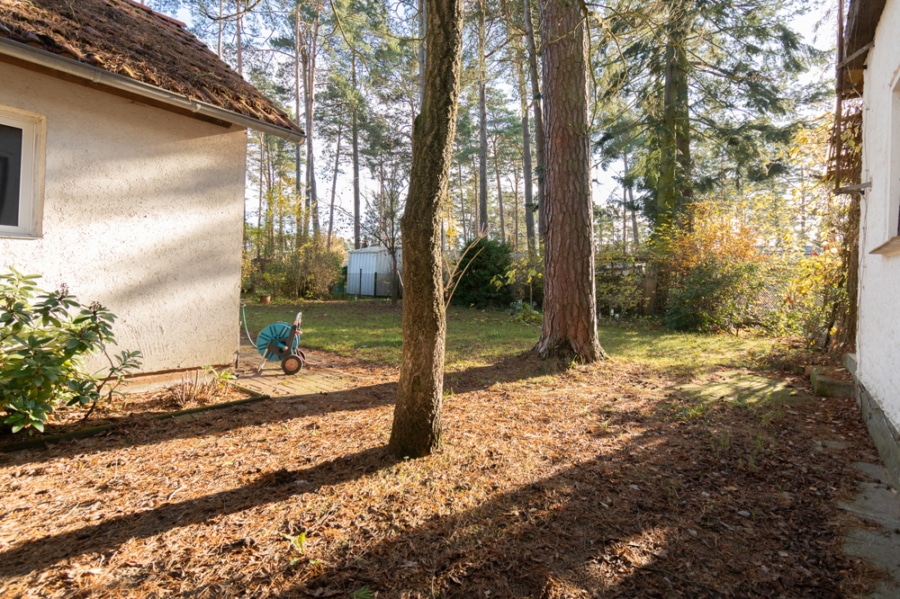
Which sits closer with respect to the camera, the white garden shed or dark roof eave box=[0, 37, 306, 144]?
dark roof eave box=[0, 37, 306, 144]

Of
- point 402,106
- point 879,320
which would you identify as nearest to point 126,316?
point 879,320

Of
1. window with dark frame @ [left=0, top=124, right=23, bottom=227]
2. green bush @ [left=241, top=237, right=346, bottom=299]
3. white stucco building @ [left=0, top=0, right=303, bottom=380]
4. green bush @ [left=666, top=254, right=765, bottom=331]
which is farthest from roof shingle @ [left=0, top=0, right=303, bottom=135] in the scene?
green bush @ [left=241, top=237, right=346, bottom=299]

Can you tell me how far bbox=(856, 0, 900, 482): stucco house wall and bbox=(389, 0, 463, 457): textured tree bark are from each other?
2.92 metres

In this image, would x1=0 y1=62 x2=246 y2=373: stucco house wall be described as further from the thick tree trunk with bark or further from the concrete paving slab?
the thick tree trunk with bark

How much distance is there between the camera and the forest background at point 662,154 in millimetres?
5508

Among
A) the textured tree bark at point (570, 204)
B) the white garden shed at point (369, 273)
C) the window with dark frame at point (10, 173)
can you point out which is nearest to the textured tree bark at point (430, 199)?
the window with dark frame at point (10, 173)

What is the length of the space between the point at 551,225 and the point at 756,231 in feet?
21.1

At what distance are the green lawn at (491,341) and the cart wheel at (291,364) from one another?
141 centimetres

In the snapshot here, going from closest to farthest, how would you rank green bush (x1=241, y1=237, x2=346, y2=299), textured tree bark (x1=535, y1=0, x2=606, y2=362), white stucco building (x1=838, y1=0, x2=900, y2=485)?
1. white stucco building (x1=838, y1=0, x2=900, y2=485)
2. textured tree bark (x1=535, y1=0, x2=606, y2=362)
3. green bush (x1=241, y1=237, x2=346, y2=299)

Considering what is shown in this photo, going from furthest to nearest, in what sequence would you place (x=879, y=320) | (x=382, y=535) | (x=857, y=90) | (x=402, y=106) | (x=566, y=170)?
1. (x=402, y=106)
2. (x=566, y=170)
3. (x=857, y=90)
4. (x=879, y=320)
5. (x=382, y=535)

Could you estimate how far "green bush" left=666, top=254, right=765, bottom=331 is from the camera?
9766 millimetres

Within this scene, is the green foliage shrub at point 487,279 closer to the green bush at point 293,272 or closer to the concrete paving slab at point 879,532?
the green bush at point 293,272

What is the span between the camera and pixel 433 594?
183 centimetres

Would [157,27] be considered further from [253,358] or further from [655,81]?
[655,81]
